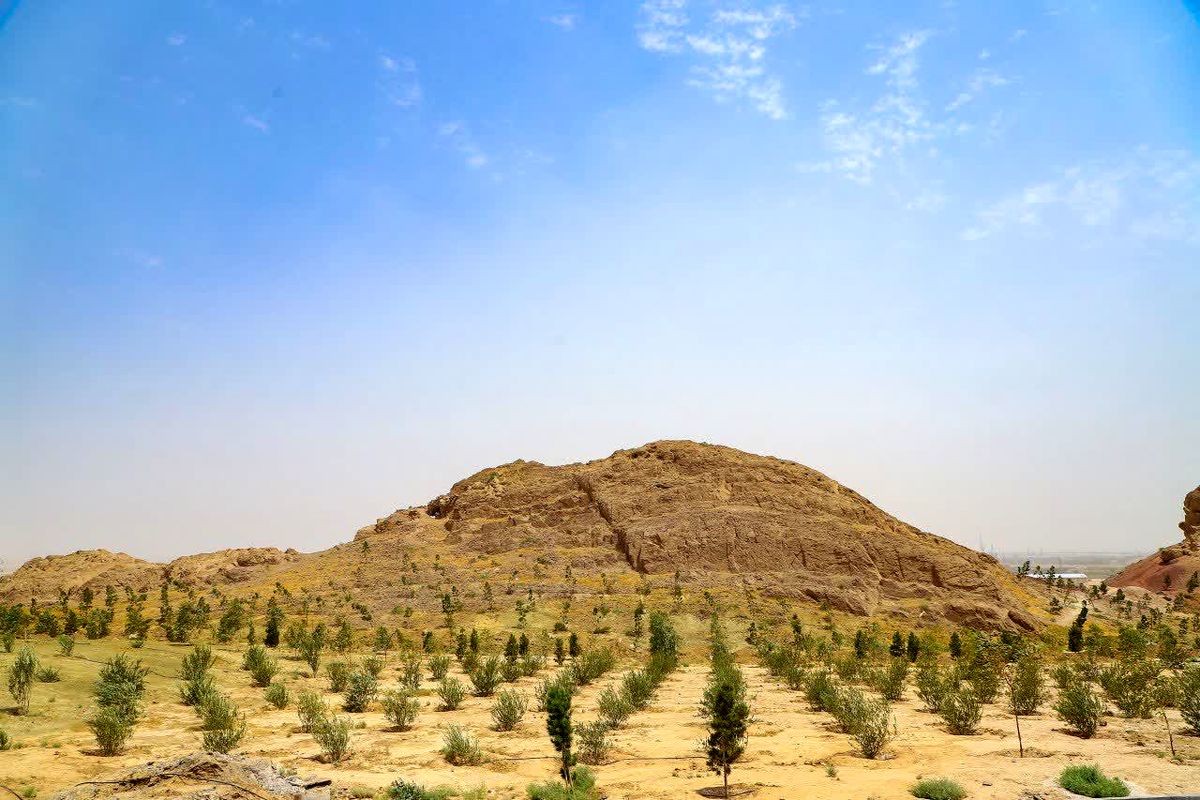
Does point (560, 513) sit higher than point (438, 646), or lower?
higher

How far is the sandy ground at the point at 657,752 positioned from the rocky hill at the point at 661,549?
35.0 metres

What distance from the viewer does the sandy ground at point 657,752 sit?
1661 cm

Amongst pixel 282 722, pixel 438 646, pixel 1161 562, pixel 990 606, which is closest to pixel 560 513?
pixel 438 646

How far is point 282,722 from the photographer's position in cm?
2388

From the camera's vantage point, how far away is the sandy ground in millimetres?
16609

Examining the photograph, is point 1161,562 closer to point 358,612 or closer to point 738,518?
point 738,518


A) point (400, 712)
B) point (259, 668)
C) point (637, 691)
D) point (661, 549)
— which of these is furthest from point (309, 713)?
point (661, 549)

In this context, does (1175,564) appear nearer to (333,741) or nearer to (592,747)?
(592,747)

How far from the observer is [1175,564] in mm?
96500

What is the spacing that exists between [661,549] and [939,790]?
5478 cm

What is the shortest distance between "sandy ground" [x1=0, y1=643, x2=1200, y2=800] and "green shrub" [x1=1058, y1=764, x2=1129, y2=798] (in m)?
0.42

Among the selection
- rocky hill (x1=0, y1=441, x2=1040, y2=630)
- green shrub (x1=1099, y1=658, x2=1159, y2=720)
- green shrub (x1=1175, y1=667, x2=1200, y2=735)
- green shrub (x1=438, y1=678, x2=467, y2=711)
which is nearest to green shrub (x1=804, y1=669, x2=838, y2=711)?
green shrub (x1=1099, y1=658, x2=1159, y2=720)

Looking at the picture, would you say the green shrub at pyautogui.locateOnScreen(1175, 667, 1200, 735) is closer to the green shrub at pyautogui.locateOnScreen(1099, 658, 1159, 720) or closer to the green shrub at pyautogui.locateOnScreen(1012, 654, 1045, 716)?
the green shrub at pyautogui.locateOnScreen(1099, 658, 1159, 720)

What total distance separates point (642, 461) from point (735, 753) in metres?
A: 69.1
